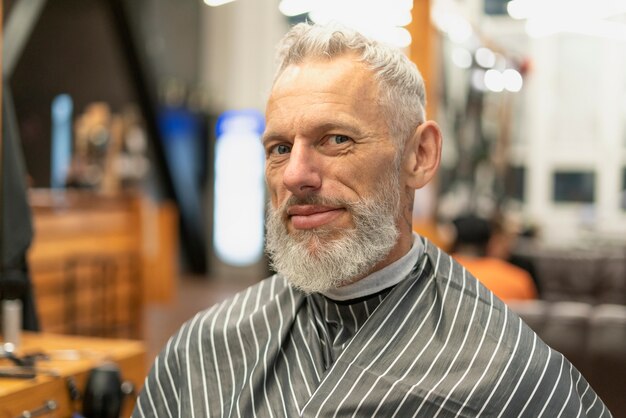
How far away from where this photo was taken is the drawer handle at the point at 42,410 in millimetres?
1724

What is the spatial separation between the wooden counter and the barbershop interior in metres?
0.28

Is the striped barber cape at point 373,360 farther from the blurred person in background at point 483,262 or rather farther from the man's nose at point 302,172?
the blurred person in background at point 483,262

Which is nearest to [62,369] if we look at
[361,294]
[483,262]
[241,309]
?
[241,309]

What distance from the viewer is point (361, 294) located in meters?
1.49

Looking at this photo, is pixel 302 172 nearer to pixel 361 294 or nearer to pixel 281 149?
pixel 281 149

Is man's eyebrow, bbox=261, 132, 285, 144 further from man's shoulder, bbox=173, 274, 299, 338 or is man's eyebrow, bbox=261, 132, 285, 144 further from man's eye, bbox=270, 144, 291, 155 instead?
man's shoulder, bbox=173, 274, 299, 338

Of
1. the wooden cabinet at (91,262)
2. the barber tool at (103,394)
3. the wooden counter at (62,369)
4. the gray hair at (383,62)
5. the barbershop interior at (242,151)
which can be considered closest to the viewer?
the gray hair at (383,62)

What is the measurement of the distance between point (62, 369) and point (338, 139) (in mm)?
927

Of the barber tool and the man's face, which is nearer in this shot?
the man's face

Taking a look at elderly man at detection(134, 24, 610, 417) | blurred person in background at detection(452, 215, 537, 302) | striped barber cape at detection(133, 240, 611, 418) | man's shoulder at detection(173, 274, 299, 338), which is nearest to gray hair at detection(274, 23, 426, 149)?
elderly man at detection(134, 24, 610, 417)

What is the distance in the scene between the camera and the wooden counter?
1715 millimetres

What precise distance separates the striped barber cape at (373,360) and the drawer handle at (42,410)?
0.27m

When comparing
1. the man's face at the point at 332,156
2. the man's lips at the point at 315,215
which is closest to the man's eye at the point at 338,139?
the man's face at the point at 332,156

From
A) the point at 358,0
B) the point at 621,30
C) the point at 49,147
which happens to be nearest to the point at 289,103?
the point at 358,0
